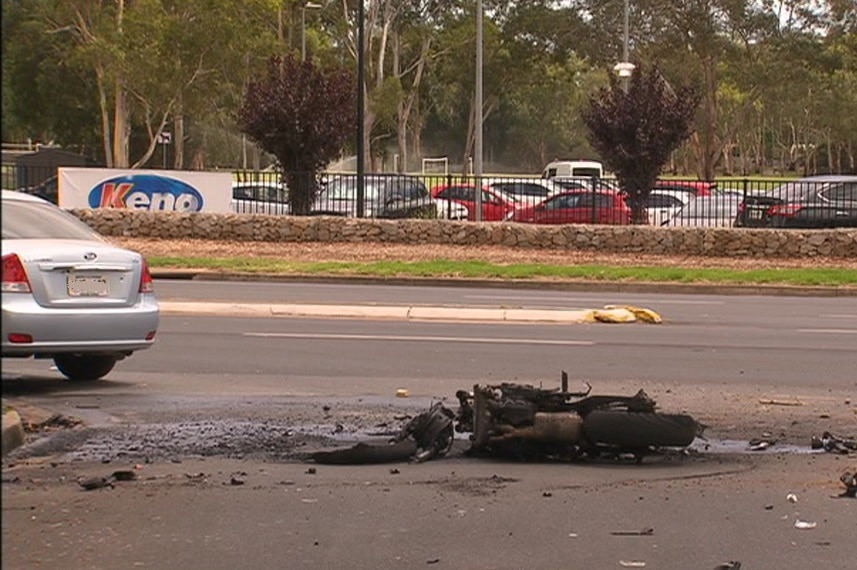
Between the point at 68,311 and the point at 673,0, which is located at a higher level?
the point at 673,0

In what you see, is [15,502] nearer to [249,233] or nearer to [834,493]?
[834,493]

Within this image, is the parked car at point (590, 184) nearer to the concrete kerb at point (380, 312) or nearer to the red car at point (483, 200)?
the red car at point (483, 200)

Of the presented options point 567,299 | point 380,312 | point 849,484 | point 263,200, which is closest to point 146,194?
point 263,200

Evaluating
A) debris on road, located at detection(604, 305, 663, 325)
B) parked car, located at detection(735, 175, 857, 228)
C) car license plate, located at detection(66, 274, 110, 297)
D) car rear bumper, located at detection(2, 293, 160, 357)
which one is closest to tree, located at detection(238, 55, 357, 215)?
parked car, located at detection(735, 175, 857, 228)

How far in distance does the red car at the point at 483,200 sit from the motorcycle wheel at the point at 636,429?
84.7ft

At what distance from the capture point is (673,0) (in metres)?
59.9

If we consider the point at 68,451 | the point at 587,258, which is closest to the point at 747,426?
the point at 68,451

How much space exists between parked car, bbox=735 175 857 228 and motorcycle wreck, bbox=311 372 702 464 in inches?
915

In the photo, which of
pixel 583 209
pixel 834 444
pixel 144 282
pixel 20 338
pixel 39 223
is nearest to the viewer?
pixel 834 444

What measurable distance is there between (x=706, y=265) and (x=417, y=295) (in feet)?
27.0

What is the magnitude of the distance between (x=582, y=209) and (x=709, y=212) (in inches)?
120

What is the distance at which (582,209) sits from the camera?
31375mm

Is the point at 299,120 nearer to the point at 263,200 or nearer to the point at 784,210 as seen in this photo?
the point at 263,200

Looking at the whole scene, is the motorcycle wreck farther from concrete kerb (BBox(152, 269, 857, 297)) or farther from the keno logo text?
the keno logo text
